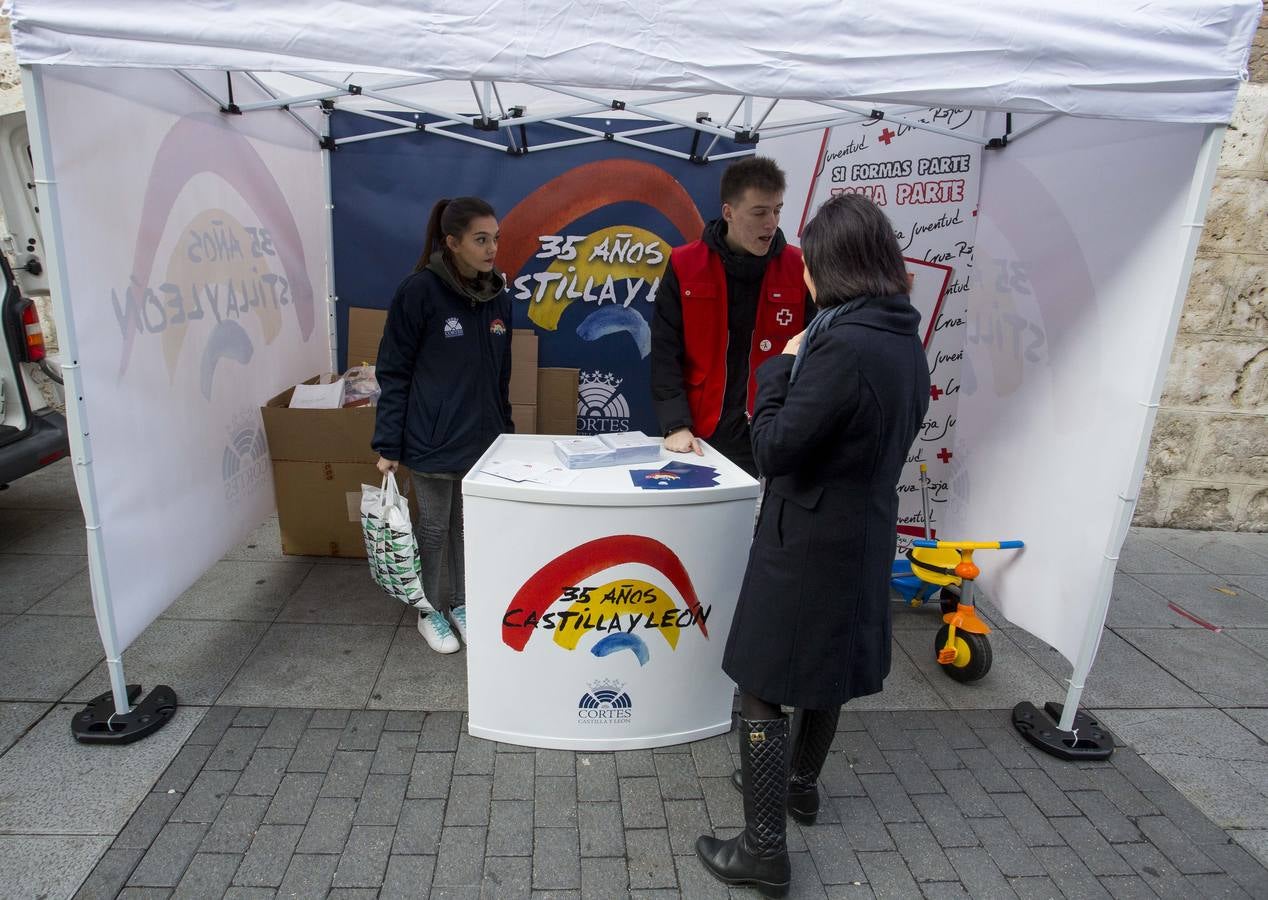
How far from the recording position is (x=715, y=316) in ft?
9.36

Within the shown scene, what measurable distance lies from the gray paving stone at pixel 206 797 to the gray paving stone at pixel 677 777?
1.31 meters

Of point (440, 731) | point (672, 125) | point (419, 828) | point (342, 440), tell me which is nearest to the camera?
point (419, 828)

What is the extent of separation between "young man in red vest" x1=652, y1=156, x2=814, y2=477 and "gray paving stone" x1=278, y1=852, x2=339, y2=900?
5.49 ft

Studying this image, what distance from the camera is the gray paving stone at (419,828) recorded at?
6.97ft

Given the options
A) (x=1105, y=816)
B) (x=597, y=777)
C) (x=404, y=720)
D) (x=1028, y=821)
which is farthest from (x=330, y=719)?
(x=1105, y=816)

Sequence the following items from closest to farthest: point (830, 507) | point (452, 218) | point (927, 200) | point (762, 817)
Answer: point (830, 507) → point (762, 817) → point (452, 218) → point (927, 200)

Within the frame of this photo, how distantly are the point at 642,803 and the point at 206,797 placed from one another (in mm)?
1290

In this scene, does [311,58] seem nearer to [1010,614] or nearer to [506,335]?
[506,335]

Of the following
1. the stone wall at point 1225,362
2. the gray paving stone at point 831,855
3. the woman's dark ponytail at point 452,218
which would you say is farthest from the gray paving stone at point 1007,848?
the stone wall at point 1225,362

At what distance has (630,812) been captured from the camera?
2.30 meters

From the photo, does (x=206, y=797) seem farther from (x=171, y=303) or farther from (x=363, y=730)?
(x=171, y=303)

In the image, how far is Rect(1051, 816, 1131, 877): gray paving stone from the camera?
7.15 feet

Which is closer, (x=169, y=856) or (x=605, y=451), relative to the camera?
(x=169, y=856)

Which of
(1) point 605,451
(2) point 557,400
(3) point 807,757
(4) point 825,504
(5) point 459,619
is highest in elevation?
(4) point 825,504
